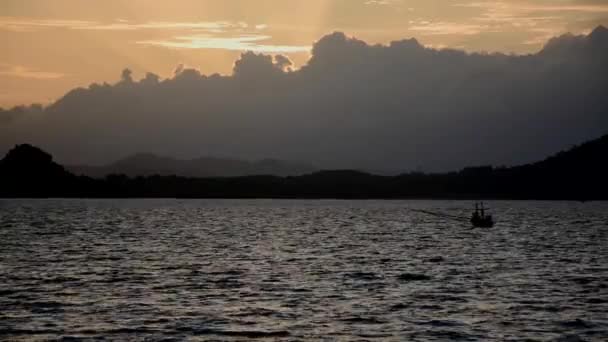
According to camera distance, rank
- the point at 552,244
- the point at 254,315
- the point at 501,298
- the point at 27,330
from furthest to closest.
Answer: the point at 552,244 → the point at 501,298 → the point at 254,315 → the point at 27,330

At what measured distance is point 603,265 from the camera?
87.5 metres

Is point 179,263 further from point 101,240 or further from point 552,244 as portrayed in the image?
point 552,244

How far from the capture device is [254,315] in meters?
50.3

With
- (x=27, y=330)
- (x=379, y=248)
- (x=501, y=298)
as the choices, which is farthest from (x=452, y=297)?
(x=379, y=248)

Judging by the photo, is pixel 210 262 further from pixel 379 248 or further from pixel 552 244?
pixel 552 244

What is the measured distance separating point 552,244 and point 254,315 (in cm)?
8120

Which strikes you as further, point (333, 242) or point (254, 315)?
point (333, 242)

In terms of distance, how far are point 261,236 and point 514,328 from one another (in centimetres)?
9692

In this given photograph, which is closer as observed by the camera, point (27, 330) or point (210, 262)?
point (27, 330)

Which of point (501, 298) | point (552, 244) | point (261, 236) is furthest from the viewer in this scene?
point (261, 236)

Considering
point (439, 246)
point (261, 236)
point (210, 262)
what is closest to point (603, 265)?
point (439, 246)

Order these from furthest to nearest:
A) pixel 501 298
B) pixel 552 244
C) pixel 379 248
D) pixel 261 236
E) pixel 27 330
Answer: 1. pixel 261 236
2. pixel 552 244
3. pixel 379 248
4. pixel 501 298
5. pixel 27 330

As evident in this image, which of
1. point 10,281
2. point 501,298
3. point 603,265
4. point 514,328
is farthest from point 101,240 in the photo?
point 514,328

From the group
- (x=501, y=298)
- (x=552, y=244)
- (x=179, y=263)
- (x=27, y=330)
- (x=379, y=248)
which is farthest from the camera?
(x=552, y=244)
